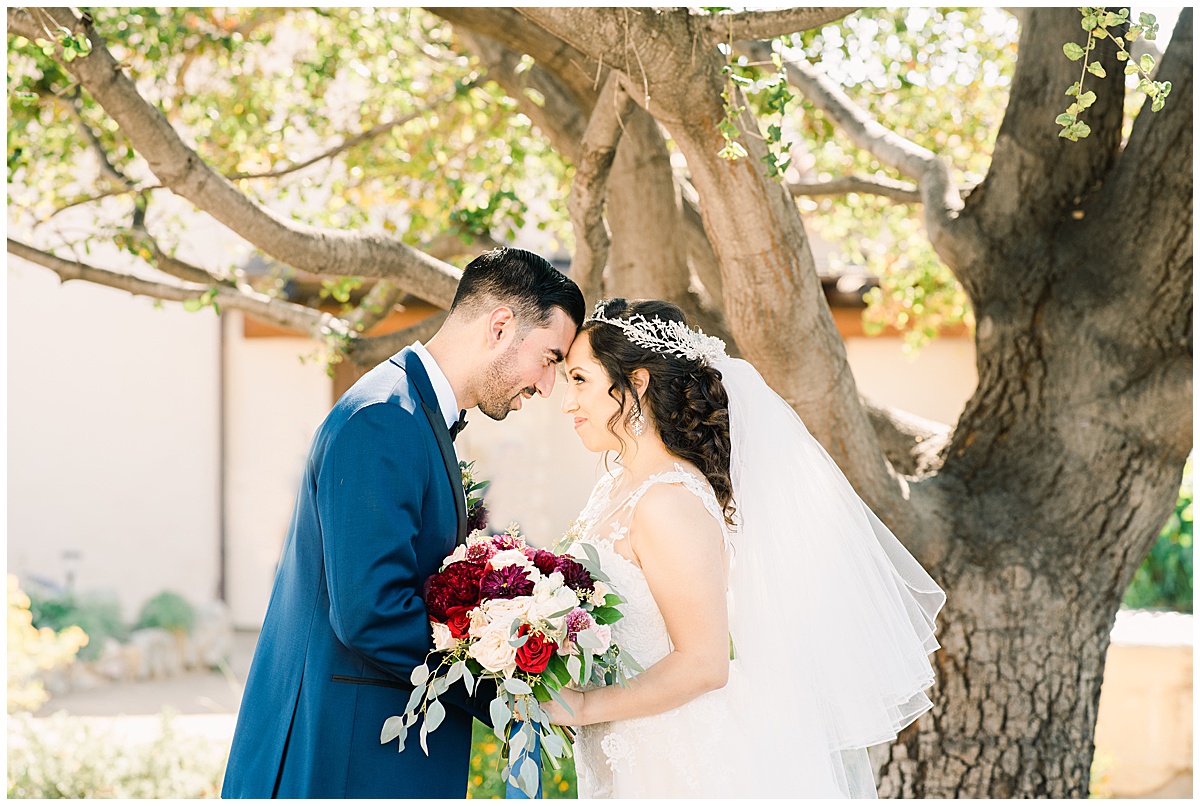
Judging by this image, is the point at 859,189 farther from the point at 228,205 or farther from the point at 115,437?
the point at 115,437

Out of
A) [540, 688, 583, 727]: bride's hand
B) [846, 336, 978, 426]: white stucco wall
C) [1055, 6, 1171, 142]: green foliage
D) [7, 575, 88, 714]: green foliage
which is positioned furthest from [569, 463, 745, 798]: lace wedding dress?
[846, 336, 978, 426]: white stucco wall

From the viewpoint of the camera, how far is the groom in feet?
7.60

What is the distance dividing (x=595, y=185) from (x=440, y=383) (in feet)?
3.88

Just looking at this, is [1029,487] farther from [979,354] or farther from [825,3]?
[825,3]

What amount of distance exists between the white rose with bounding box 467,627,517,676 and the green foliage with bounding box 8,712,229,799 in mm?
3716

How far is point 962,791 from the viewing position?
A: 414 cm

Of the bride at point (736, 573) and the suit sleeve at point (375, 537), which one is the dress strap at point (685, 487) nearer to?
the bride at point (736, 573)

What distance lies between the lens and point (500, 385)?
106 inches

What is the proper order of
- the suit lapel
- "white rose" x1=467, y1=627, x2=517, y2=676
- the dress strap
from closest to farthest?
"white rose" x1=467, y1=627, x2=517, y2=676 < the suit lapel < the dress strap

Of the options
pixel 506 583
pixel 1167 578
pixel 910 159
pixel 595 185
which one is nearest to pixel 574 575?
pixel 506 583

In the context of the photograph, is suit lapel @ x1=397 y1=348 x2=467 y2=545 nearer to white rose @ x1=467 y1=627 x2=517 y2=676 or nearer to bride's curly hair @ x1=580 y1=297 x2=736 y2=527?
white rose @ x1=467 y1=627 x2=517 y2=676

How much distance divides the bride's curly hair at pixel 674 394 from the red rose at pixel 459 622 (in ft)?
2.73

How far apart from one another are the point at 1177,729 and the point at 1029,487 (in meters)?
3.00

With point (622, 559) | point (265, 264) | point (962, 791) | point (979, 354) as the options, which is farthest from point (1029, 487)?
point (265, 264)
